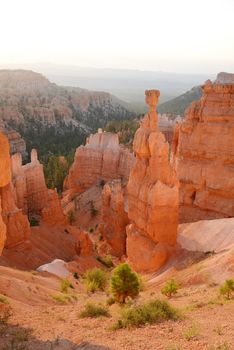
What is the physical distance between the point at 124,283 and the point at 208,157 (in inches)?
490

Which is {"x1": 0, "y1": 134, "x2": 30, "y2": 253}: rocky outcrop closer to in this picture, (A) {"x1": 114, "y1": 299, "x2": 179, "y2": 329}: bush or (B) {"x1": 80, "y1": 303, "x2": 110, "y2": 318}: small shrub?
(B) {"x1": 80, "y1": 303, "x2": 110, "y2": 318}: small shrub

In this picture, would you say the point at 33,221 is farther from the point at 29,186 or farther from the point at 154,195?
the point at 154,195

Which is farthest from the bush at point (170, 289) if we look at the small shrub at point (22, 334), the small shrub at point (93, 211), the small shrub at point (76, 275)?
the small shrub at point (93, 211)

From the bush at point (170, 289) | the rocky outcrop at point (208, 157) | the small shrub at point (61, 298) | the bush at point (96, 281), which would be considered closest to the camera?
the bush at point (170, 289)

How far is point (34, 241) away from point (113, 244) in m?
4.62

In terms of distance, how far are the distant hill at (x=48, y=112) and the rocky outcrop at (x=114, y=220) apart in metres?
33.1

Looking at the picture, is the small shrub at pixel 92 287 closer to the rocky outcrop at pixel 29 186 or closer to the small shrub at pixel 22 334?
the small shrub at pixel 22 334

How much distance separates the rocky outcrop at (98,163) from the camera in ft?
112

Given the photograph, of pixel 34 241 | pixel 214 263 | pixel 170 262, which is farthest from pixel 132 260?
pixel 34 241

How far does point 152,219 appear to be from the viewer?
45.2 ft

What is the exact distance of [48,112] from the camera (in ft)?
255

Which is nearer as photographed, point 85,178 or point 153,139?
point 153,139

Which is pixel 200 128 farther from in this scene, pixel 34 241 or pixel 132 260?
pixel 34 241

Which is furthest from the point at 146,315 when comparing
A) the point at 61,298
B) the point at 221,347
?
the point at 61,298
